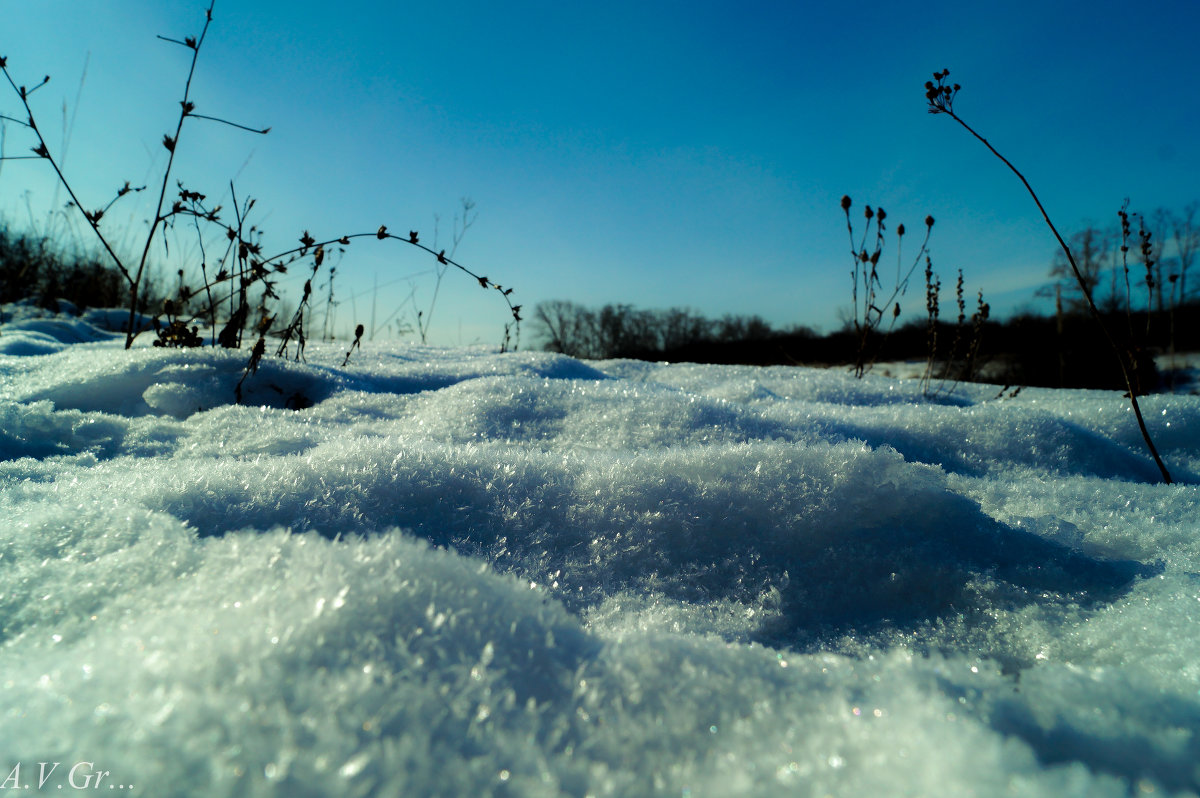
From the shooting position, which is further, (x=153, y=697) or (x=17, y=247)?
(x=17, y=247)

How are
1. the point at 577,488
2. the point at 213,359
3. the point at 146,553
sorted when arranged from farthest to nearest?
the point at 213,359 → the point at 577,488 → the point at 146,553

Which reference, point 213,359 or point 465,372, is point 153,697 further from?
point 465,372

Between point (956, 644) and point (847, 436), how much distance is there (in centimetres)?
94

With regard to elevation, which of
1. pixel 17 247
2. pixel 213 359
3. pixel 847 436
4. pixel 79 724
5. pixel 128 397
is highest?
pixel 17 247

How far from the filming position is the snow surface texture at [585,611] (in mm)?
447

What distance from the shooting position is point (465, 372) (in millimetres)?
2670

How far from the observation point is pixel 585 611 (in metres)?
0.83

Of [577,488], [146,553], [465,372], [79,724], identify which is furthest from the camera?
[465,372]

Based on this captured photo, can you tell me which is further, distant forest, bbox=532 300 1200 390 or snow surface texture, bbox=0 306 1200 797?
distant forest, bbox=532 300 1200 390

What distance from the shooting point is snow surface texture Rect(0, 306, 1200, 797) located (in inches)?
17.6

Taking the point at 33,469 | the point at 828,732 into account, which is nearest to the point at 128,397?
the point at 33,469

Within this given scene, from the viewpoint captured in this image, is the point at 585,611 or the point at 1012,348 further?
the point at 1012,348

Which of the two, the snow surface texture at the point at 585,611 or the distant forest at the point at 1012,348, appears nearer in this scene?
the snow surface texture at the point at 585,611

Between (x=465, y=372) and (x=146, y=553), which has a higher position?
(x=465, y=372)
